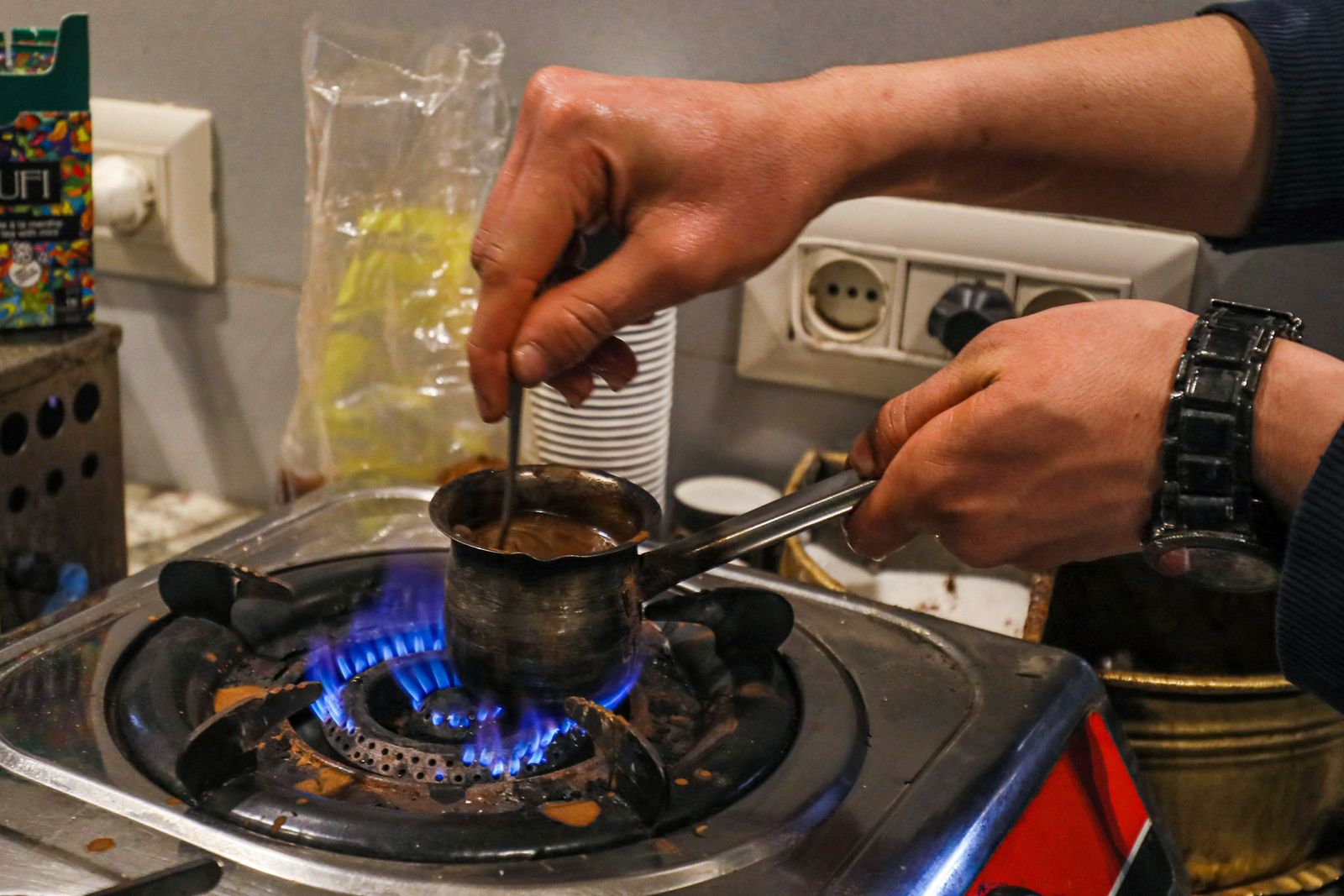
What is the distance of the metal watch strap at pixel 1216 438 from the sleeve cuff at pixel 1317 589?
1.4 inches

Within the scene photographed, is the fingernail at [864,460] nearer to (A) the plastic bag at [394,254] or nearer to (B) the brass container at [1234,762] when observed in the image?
(B) the brass container at [1234,762]

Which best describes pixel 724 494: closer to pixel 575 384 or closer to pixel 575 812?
pixel 575 384

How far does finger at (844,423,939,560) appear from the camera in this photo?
63 centimetres

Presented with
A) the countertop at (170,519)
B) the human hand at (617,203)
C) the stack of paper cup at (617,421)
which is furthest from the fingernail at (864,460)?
the countertop at (170,519)

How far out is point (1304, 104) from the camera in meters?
0.72

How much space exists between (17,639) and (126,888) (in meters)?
0.25

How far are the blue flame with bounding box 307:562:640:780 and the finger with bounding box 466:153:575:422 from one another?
15 cm

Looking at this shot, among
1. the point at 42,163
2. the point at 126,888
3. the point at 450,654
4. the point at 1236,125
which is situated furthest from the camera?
the point at 42,163

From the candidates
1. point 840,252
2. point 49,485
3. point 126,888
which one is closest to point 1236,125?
point 840,252

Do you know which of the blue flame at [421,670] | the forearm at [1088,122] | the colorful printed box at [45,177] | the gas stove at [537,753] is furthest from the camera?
the colorful printed box at [45,177]

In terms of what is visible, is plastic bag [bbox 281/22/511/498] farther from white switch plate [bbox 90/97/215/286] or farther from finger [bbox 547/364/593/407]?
finger [bbox 547/364/593/407]

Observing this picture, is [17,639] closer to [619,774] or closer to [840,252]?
[619,774]

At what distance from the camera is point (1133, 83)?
72 cm

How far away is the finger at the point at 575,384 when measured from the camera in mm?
713
